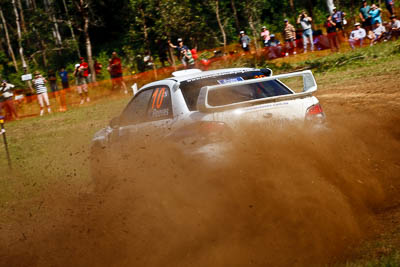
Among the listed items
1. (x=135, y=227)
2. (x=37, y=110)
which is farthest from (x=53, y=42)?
(x=135, y=227)

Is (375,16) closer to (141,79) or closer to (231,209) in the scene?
(141,79)

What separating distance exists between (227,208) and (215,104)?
1364 mm

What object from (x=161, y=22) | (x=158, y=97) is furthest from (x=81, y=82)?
(x=158, y=97)

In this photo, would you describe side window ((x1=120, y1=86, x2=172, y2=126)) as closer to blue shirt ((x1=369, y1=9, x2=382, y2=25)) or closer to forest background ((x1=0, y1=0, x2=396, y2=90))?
blue shirt ((x1=369, y1=9, x2=382, y2=25))

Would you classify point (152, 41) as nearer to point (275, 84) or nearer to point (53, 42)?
point (53, 42)

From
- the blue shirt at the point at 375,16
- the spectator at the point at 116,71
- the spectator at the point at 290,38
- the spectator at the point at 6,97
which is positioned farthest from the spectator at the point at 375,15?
the spectator at the point at 6,97

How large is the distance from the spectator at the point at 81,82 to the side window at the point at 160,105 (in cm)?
1589

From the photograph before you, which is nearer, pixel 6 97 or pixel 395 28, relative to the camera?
pixel 395 28

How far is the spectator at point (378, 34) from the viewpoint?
1614 centimetres

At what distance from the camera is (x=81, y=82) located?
21094mm

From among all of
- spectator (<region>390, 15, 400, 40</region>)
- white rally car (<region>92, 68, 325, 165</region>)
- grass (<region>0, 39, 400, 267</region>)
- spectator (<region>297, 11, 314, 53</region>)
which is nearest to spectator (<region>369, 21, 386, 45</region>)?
spectator (<region>390, 15, 400, 40</region>)

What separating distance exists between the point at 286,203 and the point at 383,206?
3.03 feet

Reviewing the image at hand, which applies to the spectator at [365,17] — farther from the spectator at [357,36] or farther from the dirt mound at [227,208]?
the dirt mound at [227,208]

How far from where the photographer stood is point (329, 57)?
Result: 15453mm
